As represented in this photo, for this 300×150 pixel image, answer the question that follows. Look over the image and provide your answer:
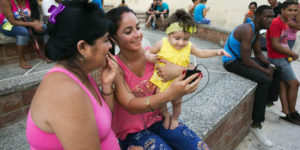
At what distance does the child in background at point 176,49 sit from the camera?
68.7 inches

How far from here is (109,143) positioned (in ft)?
4.12

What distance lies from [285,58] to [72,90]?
13.5 ft

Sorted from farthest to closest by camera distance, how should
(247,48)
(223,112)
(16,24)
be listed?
(16,24) → (247,48) → (223,112)

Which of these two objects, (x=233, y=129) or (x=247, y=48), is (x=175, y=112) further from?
(x=247, y=48)

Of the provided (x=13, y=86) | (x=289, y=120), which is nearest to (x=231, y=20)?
(x=289, y=120)

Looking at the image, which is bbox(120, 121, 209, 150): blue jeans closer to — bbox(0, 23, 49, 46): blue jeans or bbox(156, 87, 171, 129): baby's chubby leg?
bbox(156, 87, 171, 129): baby's chubby leg

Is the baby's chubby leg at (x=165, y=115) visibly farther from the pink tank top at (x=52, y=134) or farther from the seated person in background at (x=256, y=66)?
the seated person in background at (x=256, y=66)

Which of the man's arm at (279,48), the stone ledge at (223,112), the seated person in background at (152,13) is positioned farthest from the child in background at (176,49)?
the seated person in background at (152,13)

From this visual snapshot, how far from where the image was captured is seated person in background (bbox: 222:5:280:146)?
123 inches

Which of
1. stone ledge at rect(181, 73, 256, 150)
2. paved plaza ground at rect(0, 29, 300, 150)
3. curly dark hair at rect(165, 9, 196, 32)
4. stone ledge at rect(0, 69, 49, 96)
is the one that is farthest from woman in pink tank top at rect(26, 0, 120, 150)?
stone ledge at rect(0, 69, 49, 96)

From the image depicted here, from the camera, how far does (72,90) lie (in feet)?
3.05

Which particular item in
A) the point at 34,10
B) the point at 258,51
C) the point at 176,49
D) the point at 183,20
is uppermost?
the point at 183,20

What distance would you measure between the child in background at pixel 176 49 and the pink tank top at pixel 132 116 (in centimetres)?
14

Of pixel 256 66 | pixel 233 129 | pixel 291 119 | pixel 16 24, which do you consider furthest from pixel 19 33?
pixel 291 119
